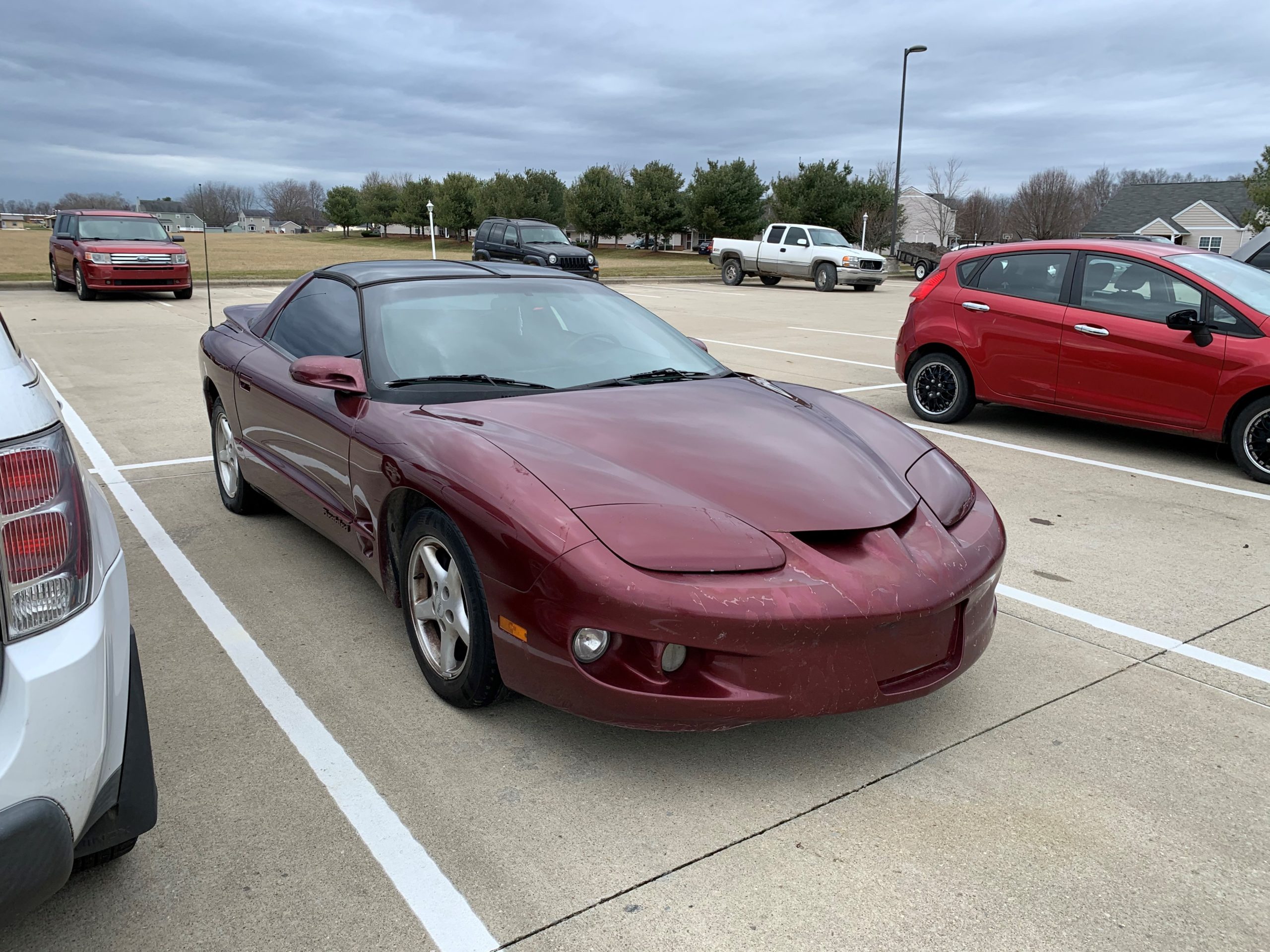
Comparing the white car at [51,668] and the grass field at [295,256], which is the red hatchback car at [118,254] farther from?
the white car at [51,668]

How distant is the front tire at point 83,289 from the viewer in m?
18.7

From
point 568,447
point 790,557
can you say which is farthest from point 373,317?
point 790,557

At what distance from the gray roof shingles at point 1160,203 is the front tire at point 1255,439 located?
65033mm

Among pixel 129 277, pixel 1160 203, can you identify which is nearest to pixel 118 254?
pixel 129 277

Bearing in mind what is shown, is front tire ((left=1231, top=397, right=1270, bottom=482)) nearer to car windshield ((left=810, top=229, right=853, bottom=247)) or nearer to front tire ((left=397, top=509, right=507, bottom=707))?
front tire ((left=397, top=509, right=507, bottom=707))

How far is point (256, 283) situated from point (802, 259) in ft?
47.8

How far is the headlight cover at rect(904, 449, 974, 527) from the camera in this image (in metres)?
3.17

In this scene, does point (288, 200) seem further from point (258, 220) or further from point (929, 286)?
point (929, 286)

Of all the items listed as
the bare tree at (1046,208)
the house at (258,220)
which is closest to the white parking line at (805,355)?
the bare tree at (1046,208)

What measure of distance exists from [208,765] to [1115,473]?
579 centimetres

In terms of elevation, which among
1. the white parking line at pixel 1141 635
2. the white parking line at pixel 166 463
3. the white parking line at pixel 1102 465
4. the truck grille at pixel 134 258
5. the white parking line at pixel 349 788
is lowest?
the white parking line at pixel 349 788

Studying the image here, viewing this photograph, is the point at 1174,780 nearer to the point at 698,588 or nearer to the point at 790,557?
the point at 790,557

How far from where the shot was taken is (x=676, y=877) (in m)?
2.40

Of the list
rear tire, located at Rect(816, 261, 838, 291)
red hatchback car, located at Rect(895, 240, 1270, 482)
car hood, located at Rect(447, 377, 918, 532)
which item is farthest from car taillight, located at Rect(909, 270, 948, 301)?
rear tire, located at Rect(816, 261, 838, 291)
